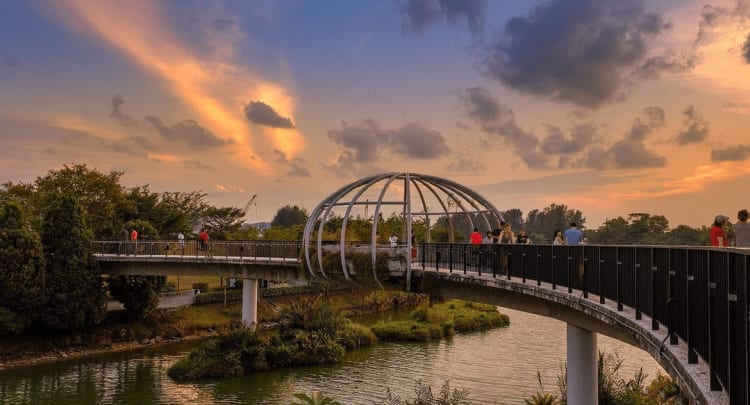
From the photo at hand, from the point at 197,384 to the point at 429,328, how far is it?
1871 cm

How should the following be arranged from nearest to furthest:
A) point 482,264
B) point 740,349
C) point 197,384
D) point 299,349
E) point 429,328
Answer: point 740,349 < point 482,264 < point 197,384 < point 299,349 < point 429,328

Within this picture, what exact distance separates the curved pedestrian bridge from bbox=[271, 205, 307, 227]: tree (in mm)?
147974

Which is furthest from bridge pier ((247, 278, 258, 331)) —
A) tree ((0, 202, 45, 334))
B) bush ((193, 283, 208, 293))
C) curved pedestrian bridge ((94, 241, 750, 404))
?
bush ((193, 283, 208, 293))

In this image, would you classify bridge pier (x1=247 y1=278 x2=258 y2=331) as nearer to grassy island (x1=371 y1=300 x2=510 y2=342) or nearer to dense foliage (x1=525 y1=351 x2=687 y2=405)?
grassy island (x1=371 y1=300 x2=510 y2=342)

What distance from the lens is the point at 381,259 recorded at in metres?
25.9

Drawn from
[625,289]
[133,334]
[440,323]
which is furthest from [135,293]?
[625,289]

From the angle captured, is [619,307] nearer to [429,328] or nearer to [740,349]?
[740,349]

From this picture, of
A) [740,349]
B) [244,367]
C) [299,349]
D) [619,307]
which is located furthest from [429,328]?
[740,349]

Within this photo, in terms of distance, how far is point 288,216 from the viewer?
187875 millimetres

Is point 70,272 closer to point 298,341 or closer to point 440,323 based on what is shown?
point 298,341

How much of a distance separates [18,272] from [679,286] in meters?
40.7

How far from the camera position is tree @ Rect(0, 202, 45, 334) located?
3872 cm

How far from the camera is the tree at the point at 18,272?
38719 millimetres

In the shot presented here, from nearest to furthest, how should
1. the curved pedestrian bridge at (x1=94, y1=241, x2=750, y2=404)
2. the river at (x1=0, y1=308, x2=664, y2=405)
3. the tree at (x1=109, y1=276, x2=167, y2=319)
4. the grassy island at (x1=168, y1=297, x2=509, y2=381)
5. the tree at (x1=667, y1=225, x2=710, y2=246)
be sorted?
the curved pedestrian bridge at (x1=94, y1=241, x2=750, y2=404)
the river at (x1=0, y1=308, x2=664, y2=405)
the grassy island at (x1=168, y1=297, x2=509, y2=381)
the tree at (x1=109, y1=276, x2=167, y2=319)
the tree at (x1=667, y1=225, x2=710, y2=246)
